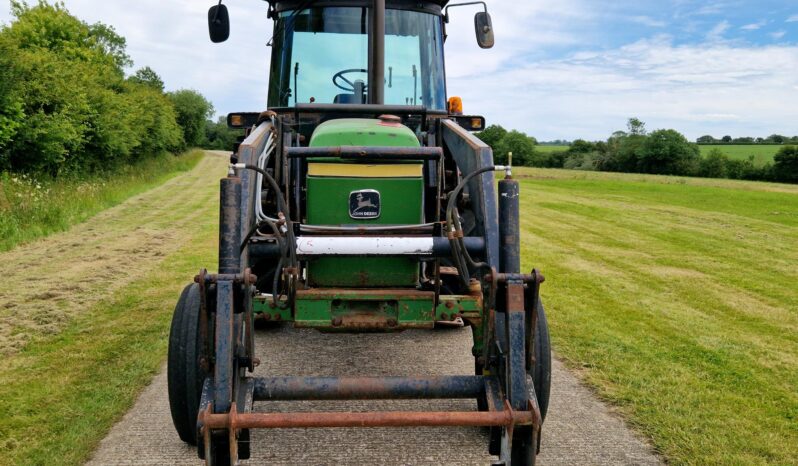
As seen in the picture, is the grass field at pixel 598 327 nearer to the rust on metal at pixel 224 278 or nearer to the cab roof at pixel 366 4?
the rust on metal at pixel 224 278

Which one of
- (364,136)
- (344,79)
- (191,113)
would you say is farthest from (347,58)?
(191,113)

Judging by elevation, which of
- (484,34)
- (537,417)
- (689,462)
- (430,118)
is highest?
(484,34)

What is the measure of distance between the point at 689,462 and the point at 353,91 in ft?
11.2

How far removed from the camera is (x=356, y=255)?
138 inches

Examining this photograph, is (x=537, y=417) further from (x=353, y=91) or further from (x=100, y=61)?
(x=100, y=61)

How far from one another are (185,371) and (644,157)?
185 ft

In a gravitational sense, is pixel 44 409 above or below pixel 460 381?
below

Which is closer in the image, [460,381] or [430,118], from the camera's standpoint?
[460,381]

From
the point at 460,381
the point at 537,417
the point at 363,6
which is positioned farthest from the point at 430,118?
the point at 537,417

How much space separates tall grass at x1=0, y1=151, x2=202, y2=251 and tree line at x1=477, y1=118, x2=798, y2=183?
32.3 m

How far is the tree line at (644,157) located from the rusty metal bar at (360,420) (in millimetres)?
44855

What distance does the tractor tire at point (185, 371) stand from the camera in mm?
3373

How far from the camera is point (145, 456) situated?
139 inches

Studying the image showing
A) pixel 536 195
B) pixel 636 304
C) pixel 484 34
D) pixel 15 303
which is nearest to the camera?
pixel 484 34
